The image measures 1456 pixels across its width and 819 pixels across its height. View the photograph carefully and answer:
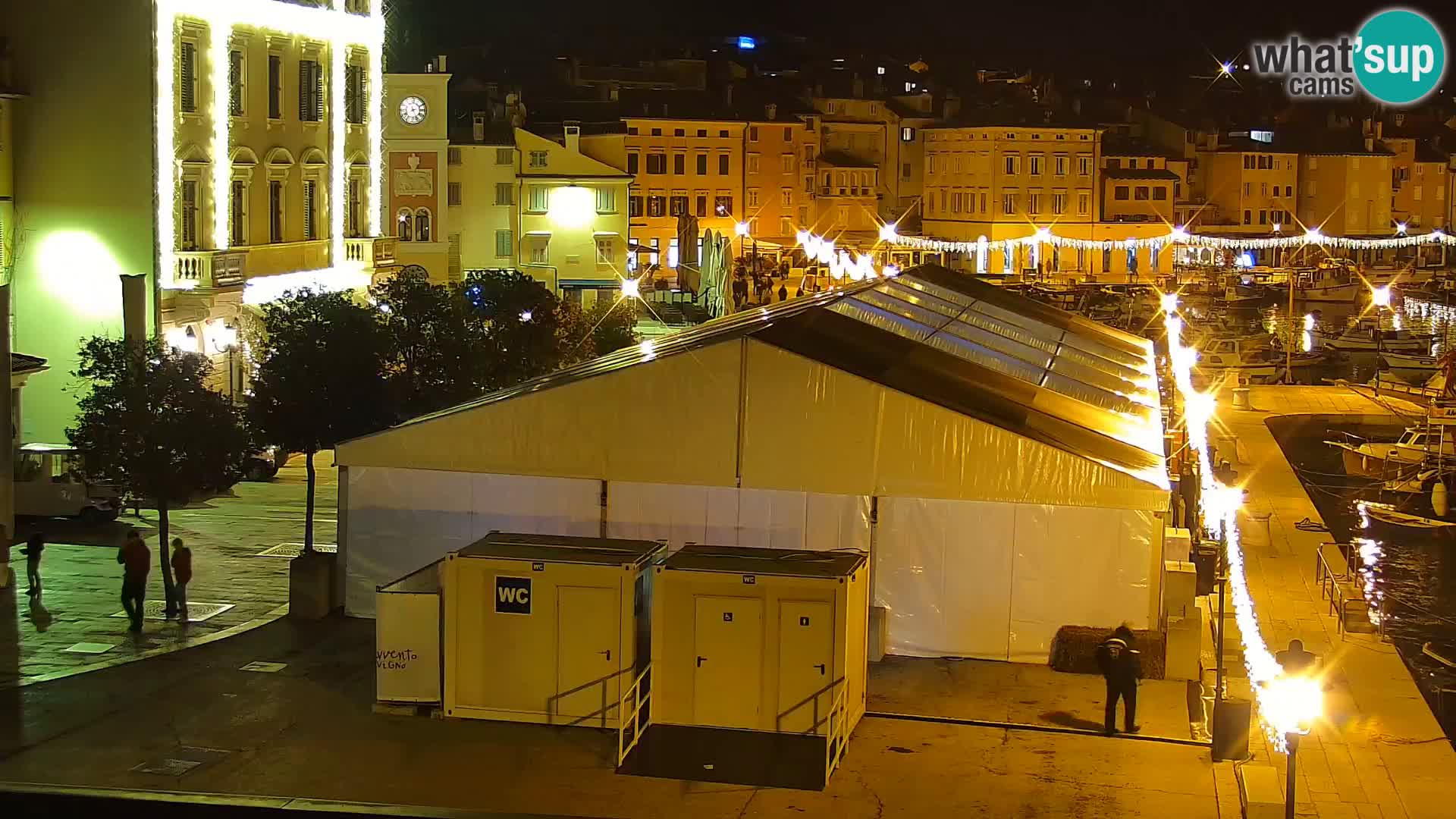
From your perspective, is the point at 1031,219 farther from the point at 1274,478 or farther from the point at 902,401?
the point at 902,401

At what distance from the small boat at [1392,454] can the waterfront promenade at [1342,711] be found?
425cm

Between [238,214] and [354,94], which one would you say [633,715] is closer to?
[238,214]

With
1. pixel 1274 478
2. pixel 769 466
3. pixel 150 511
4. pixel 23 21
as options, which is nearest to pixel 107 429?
pixel 150 511

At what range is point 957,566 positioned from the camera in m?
19.0

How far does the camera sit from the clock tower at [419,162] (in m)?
61.7

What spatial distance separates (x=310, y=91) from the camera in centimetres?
4200

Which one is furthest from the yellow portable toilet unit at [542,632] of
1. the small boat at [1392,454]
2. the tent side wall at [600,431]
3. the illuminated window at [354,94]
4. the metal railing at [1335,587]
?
the illuminated window at [354,94]

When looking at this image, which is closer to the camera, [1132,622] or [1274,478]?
[1132,622]

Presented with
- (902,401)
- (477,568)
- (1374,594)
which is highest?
(902,401)

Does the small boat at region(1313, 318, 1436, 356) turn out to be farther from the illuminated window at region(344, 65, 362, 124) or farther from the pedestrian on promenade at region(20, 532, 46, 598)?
the pedestrian on promenade at region(20, 532, 46, 598)

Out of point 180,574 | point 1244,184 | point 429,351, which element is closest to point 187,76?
point 429,351

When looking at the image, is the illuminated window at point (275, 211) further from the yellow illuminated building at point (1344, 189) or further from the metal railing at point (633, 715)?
the yellow illuminated building at point (1344, 189)

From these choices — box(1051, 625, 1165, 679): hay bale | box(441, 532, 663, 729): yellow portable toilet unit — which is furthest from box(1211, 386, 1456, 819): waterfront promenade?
box(441, 532, 663, 729): yellow portable toilet unit

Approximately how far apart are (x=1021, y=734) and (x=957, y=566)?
2785 mm
